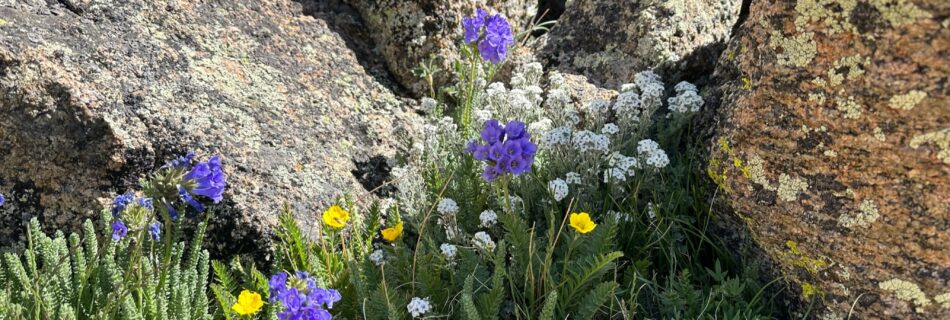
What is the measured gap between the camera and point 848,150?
112 inches

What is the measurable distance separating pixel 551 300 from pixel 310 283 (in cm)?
78

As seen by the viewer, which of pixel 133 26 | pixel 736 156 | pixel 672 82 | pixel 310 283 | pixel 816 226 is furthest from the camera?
pixel 672 82

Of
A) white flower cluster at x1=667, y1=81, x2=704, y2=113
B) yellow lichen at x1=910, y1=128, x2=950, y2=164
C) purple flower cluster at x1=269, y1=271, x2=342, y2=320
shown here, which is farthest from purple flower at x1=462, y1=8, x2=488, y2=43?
yellow lichen at x1=910, y1=128, x2=950, y2=164

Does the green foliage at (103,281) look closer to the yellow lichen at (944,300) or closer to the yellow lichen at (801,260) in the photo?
the yellow lichen at (801,260)

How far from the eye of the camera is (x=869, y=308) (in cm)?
304

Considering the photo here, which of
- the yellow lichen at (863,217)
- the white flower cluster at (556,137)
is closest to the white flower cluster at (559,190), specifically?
the white flower cluster at (556,137)

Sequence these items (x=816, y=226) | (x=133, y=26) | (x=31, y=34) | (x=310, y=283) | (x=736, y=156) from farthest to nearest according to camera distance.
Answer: (x=133, y=26), (x=31, y=34), (x=736, y=156), (x=816, y=226), (x=310, y=283)

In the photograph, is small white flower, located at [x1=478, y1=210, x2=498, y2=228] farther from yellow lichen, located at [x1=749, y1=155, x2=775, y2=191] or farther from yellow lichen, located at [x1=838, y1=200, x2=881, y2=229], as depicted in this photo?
yellow lichen, located at [x1=838, y1=200, x2=881, y2=229]

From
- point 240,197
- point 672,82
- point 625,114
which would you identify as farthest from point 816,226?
point 240,197

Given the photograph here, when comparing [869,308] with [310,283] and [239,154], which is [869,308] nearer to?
[310,283]

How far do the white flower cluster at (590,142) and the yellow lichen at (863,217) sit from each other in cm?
108

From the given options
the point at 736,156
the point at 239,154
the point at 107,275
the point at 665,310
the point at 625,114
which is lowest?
the point at 107,275

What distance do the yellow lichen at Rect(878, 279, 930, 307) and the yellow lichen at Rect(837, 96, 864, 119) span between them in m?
0.60

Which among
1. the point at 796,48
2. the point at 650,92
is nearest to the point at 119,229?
the point at 650,92
